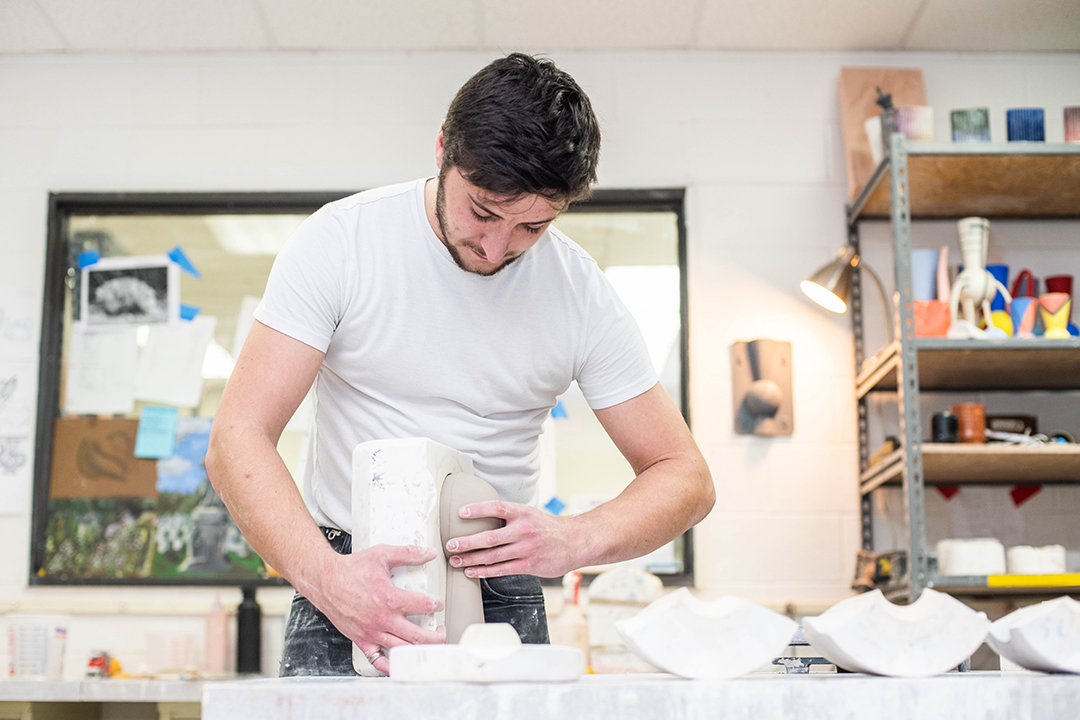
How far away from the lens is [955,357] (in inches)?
99.2

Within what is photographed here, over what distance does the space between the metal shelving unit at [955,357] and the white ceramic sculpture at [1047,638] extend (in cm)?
161

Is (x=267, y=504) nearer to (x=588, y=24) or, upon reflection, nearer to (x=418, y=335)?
(x=418, y=335)

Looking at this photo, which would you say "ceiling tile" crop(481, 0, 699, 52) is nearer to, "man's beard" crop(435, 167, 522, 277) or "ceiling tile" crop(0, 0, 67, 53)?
"ceiling tile" crop(0, 0, 67, 53)

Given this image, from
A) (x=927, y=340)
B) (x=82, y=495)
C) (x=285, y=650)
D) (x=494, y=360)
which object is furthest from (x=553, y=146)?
(x=82, y=495)

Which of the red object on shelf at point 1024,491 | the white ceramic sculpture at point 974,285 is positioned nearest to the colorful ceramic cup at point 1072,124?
the white ceramic sculpture at point 974,285

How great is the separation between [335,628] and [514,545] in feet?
1.06

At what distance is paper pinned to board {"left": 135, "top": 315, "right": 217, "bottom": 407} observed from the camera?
2.90 metres

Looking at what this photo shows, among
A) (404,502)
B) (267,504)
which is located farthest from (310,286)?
(404,502)

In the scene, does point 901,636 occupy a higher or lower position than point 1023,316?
lower

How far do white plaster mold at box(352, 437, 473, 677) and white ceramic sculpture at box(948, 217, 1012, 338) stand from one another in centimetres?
185

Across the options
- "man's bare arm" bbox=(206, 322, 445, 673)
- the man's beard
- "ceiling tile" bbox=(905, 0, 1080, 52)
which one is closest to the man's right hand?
"man's bare arm" bbox=(206, 322, 445, 673)

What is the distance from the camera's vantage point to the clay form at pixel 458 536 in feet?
3.39

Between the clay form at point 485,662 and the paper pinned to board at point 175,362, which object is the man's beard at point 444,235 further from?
the paper pinned to board at point 175,362

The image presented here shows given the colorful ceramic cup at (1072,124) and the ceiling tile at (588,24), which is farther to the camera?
the ceiling tile at (588,24)
